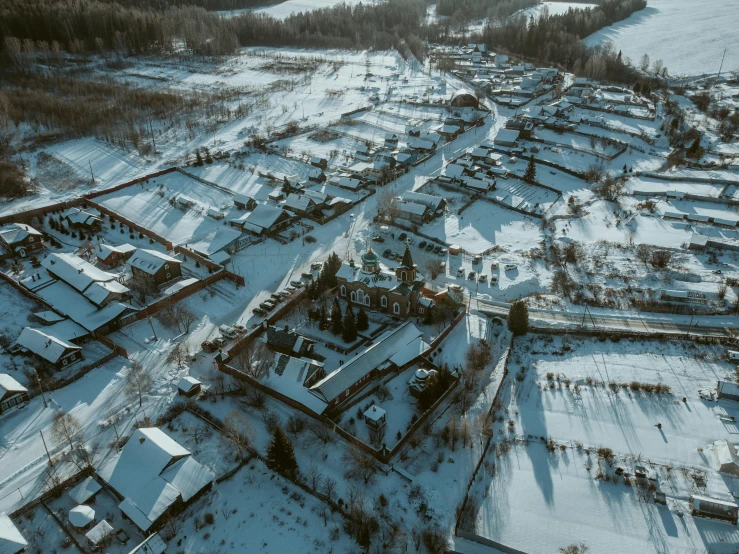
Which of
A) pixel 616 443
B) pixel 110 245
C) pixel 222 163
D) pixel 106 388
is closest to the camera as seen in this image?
pixel 616 443

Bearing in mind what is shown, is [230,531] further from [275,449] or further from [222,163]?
[222,163]

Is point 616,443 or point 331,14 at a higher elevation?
point 331,14

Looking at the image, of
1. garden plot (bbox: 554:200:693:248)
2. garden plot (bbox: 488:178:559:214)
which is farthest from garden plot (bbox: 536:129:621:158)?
garden plot (bbox: 554:200:693:248)

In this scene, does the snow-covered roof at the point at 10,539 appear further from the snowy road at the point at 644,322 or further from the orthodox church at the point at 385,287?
the snowy road at the point at 644,322

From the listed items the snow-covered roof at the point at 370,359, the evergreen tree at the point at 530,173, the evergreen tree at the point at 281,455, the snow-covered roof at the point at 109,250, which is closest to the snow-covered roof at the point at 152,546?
the evergreen tree at the point at 281,455

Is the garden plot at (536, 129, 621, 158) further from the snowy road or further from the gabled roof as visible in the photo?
the gabled roof

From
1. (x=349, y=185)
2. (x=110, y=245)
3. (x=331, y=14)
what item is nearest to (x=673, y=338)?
(x=349, y=185)

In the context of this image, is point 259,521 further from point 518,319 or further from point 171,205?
point 171,205
